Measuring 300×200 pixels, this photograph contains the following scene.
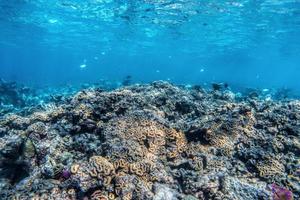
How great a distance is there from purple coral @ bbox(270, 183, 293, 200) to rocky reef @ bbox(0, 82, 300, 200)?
0.7 inches

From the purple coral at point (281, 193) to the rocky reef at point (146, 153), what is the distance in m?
0.02

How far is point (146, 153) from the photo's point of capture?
6.00m

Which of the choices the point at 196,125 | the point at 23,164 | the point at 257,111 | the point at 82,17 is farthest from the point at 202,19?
the point at 23,164

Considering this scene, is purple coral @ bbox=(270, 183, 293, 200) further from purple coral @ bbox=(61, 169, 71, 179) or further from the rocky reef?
purple coral @ bbox=(61, 169, 71, 179)

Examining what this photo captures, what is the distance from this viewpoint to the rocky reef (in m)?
5.13

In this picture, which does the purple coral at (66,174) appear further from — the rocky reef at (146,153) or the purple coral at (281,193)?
the purple coral at (281,193)

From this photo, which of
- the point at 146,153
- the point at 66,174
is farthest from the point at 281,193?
the point at 66,174

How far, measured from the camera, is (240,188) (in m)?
5.28

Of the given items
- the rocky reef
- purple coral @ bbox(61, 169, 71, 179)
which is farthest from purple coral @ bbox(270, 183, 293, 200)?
purple coral @ bbox(61, 169, 71, 179)

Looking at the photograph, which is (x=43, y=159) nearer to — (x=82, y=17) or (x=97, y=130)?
(x=97, y=130)

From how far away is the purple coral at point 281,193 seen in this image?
17.4 ft

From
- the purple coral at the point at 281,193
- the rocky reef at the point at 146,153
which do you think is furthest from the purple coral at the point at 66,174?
the purple coral at the point at 281,193

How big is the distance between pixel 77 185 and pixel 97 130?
2.23m

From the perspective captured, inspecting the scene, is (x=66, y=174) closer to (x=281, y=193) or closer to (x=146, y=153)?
(x=146, y=153)
